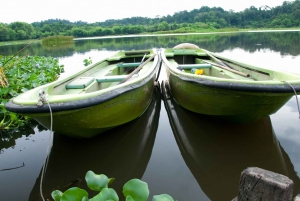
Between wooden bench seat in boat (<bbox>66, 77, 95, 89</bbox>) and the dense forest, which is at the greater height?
the dense forest

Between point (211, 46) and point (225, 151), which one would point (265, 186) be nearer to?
point (225, 151)

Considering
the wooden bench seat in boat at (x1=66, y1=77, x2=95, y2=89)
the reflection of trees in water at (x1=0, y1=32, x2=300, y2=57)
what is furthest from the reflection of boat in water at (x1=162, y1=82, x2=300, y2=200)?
the reflection of trees in water at (x1=0, y1=32, x2=300, y2=57)

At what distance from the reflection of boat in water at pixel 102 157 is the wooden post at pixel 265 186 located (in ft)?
4.23

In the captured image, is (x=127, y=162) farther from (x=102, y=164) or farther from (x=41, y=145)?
(x=41, y=145)

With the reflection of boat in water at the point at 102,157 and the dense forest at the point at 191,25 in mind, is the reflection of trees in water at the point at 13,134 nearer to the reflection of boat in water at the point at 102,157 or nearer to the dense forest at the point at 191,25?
the reflection of boat in water at the point at 102,157

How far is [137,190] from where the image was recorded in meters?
1.33

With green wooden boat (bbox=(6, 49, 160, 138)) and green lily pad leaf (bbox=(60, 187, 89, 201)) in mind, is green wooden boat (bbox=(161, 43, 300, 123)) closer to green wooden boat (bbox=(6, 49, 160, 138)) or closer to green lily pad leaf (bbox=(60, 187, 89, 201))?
green wooden boat (bbox=(6, 49, 160, 138))

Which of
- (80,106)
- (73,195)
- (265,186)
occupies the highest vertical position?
(80,106)

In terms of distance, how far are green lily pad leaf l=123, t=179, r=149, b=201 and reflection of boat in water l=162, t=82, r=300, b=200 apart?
945 mm

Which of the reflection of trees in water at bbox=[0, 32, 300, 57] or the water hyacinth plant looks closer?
the water hyacinth plant

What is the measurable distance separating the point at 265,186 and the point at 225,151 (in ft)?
5.41

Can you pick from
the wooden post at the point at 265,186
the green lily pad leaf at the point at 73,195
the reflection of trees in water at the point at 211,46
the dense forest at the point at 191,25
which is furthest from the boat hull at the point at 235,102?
the dense forest at the point at 191,25

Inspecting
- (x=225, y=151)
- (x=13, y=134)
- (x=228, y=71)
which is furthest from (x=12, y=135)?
(x=228, y=71)

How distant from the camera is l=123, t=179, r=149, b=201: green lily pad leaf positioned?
4.31ft
